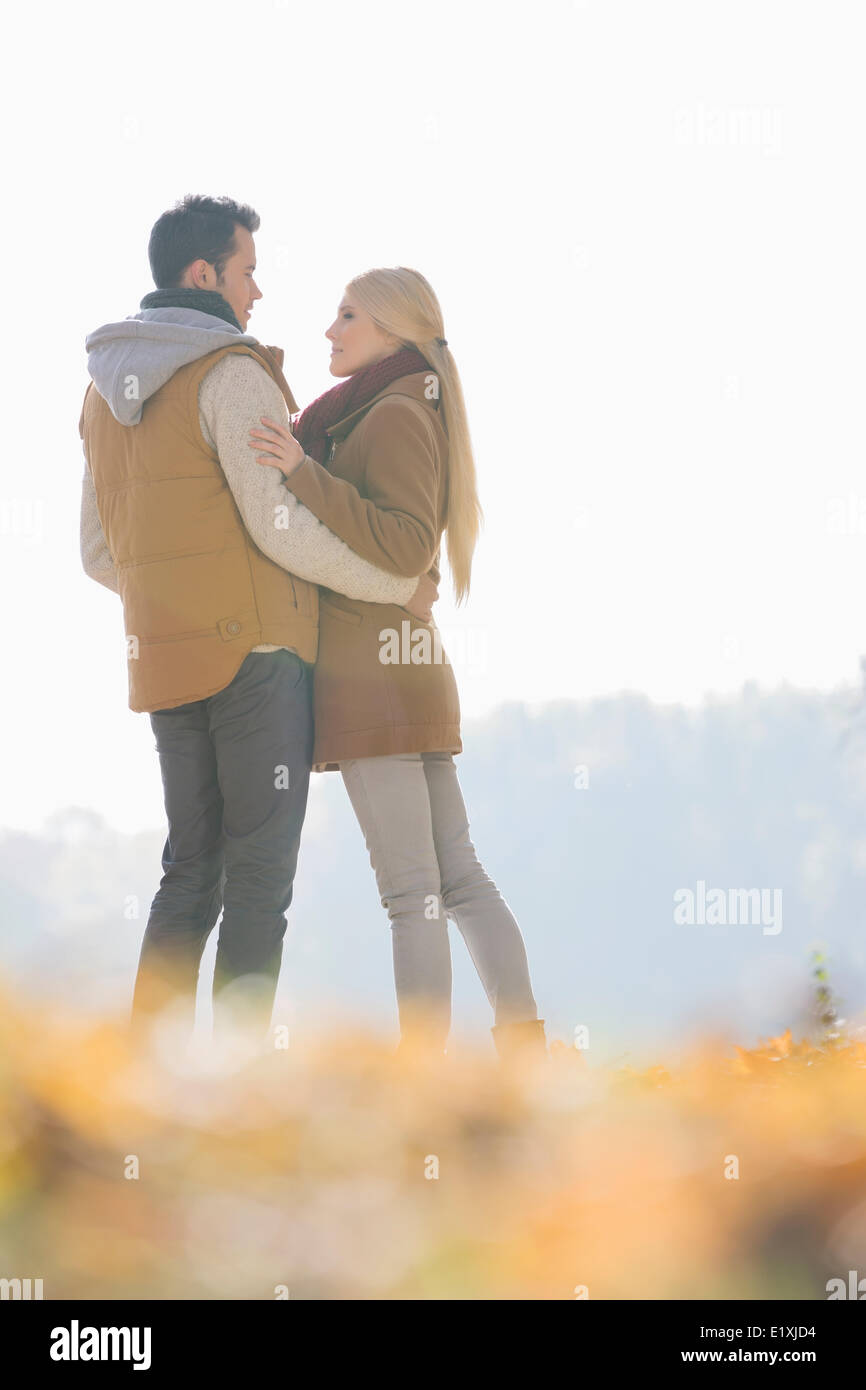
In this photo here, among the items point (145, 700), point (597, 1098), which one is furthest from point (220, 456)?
point (597, 1098)

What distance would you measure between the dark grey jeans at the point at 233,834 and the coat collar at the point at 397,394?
2.10ft

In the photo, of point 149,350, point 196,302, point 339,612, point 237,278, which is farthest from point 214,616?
point 237,278

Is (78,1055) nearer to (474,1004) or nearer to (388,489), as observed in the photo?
(474,1004)

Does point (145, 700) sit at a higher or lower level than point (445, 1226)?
higher

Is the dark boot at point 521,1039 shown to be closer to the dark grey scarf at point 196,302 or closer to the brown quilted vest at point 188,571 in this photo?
the brown quilted vest at point 188,571

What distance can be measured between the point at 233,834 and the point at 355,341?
1314 mm

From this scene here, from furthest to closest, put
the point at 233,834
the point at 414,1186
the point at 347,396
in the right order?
the point at 347,396 → the point at 233,834 → the point at 414,1186

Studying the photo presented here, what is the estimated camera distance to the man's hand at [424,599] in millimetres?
3008

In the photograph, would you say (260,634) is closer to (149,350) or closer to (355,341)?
(149,350)

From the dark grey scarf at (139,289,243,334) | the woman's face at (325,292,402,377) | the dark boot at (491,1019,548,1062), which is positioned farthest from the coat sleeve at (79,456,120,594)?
the dark boot at (491,1019,548,1062)

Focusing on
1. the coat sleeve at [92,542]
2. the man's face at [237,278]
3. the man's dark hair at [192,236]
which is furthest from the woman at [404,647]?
the coat sleeve at [92,542]

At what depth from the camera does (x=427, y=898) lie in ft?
9.40

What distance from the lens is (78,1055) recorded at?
237cm
